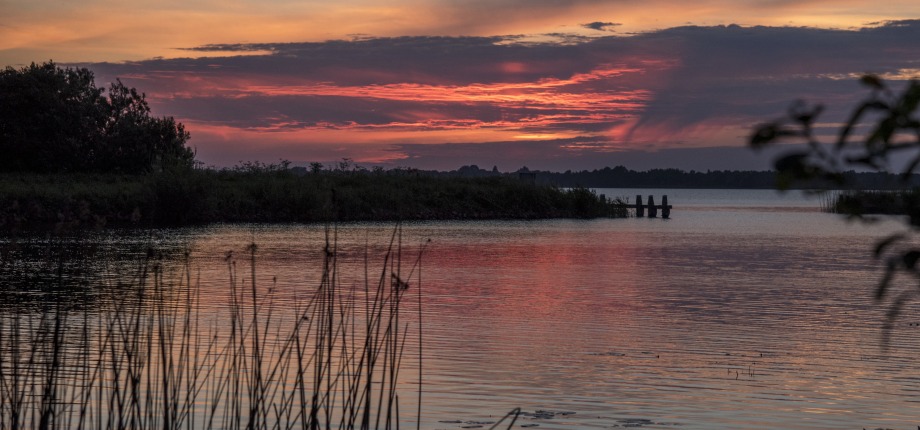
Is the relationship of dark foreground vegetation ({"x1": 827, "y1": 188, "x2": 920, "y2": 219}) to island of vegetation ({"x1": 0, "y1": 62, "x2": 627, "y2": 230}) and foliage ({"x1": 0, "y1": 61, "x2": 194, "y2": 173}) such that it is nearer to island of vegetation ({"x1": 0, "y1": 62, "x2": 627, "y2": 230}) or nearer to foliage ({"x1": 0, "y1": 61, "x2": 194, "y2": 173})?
island of vegetation ({"x1": 0, "y1": 62, "x2": 627, "y2": 230})

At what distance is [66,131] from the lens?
59562mm

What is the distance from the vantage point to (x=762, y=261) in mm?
30188

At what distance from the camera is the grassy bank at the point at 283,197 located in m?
44.0

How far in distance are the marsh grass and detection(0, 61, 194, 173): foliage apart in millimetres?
41517

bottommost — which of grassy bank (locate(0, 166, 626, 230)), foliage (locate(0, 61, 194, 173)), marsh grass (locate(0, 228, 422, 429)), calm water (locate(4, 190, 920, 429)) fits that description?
calm water (locate(4, 190, 920, 429))

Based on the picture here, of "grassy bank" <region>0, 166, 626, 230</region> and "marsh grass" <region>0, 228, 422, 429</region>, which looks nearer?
"marsh grass" <region>0, 228, 422, 429</region>

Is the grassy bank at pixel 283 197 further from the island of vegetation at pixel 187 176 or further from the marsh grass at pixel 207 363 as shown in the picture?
the marsh grass at pixel 207 363

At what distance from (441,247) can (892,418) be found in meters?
24.6

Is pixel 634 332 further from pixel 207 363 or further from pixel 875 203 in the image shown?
pixel 875 203

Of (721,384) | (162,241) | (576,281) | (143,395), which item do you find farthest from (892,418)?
(162,241)

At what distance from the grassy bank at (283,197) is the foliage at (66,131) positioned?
4.11m

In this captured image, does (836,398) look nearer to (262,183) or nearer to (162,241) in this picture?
(162,241)

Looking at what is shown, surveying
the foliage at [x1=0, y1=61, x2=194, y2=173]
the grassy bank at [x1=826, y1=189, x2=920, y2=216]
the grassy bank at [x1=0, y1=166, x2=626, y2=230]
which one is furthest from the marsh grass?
the foliage at [x1=0, y1=61, x2=194, y2=173]

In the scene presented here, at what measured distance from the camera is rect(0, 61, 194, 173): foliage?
191 ft
